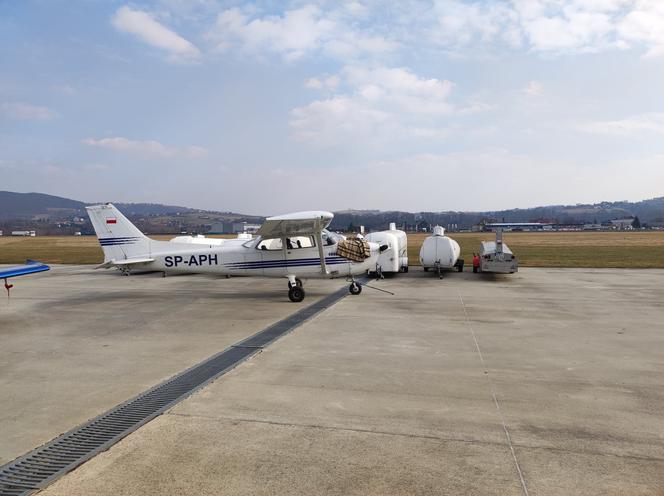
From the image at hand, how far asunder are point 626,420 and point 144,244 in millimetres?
14504

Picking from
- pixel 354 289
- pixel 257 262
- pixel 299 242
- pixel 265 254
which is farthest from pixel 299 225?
pixel 354 289

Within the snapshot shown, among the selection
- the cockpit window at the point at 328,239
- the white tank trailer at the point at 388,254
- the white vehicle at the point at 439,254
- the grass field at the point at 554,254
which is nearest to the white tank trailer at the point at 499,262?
the white vehicle at the point at 439,254

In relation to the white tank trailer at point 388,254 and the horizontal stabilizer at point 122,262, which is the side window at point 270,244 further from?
the white tank trailer at point 388,254

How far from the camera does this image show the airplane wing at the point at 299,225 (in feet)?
42.3

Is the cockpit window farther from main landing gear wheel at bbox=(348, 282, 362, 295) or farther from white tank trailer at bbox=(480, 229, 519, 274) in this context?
white tank trailer at bbox=(480, 229, 519, 274)

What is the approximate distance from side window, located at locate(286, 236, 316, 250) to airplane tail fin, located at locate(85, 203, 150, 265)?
5.14 meters

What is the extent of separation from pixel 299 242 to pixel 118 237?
21.2 feet

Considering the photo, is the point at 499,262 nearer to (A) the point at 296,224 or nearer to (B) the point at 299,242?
(B) the point at 299,242

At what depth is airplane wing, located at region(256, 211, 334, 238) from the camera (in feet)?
42.2

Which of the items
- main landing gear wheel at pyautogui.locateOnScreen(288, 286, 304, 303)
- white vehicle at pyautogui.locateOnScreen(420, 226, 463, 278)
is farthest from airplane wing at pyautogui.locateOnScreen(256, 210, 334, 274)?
white vehicle at pyautogui.locateOnScreen(420, 226, 463, 278)

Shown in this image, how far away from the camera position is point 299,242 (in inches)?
575

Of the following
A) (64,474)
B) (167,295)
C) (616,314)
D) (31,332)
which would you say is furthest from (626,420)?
(167,295)

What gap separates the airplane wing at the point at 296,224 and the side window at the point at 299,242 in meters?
0.21

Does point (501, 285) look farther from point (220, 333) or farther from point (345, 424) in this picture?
point (345, 424)
